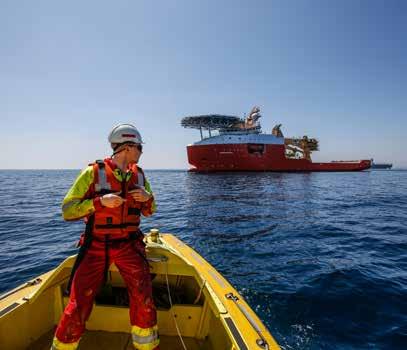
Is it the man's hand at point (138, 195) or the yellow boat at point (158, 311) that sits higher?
the man's hand at point (138, 195)

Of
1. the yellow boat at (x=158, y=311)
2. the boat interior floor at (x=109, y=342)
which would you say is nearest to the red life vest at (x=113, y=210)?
the yellow boat at (x=158, y=311)

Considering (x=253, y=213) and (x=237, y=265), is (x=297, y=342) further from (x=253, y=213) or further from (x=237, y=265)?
(x=253, y=213)

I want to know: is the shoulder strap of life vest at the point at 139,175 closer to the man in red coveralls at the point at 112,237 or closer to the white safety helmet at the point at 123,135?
the man in red coveralls at the point at 112,237

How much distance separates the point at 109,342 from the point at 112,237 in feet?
4.38

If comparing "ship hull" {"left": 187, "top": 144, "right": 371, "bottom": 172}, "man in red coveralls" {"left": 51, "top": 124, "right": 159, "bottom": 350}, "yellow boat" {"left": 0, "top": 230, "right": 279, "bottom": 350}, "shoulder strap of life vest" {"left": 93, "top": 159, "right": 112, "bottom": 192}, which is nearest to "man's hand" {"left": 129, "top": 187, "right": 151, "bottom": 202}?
"man in red coveralls" {"left": 51, "top": 124, "right": 159, "bottom": 350}

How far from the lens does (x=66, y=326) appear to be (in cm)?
191

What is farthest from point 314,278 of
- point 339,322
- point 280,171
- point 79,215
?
point 280,171

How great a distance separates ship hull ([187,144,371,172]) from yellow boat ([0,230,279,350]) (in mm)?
37026

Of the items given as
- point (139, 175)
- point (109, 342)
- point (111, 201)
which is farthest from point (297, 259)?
point (111, 201)

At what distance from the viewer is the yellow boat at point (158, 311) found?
2406mm

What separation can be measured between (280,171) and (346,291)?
41.1m

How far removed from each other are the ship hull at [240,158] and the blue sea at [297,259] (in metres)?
27.8

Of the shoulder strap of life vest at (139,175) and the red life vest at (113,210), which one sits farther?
the shoulder strap of life vest at (139,175)

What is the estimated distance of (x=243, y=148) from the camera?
39344 millimetres
